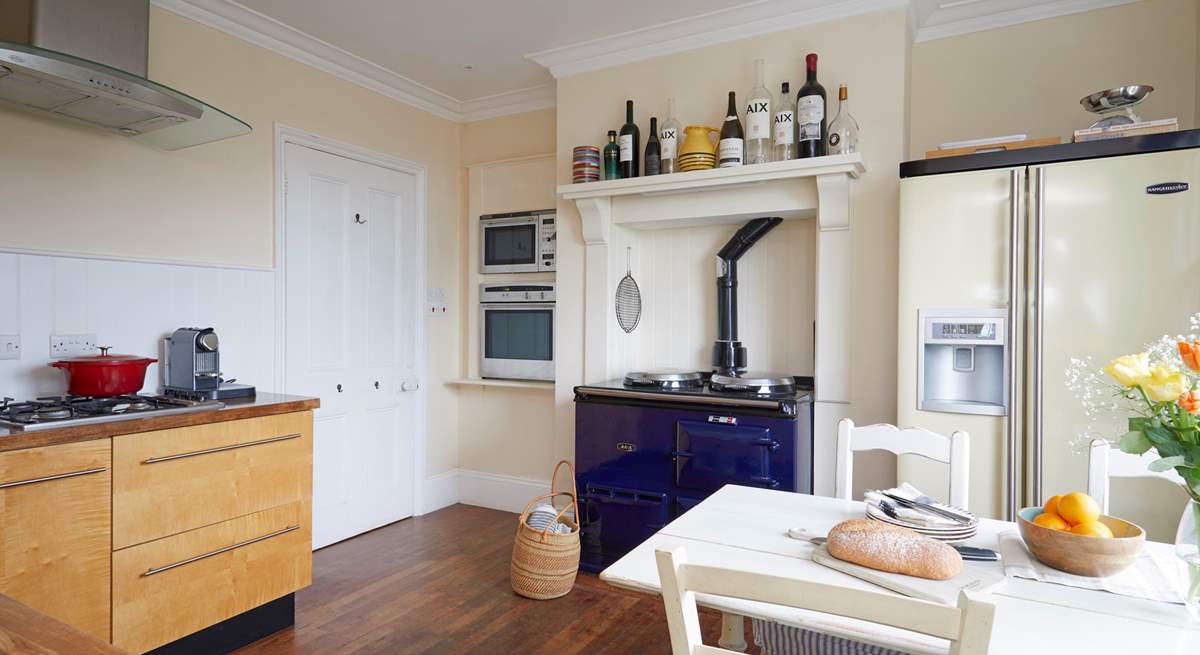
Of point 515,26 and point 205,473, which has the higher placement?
point 515,26

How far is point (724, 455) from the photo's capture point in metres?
2.86

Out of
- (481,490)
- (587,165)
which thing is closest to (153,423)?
(587,165)

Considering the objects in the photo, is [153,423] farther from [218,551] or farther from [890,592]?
[890,592]

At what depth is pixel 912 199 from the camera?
8.36ft

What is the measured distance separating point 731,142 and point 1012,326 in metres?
1.36

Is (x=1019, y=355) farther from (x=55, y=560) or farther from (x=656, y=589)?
(x=55, y=560)

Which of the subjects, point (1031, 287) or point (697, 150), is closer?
point (1031, 287)

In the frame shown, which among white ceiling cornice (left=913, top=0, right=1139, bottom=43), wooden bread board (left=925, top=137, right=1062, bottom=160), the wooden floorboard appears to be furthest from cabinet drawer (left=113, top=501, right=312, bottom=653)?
white ceiling cornice (left=913, top=0, right=1139, bottom=43)

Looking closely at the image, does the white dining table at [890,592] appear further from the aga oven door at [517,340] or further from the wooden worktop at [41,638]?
the aga oven door at [517,340]

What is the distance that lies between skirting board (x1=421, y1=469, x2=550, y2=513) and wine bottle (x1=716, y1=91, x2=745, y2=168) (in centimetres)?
213

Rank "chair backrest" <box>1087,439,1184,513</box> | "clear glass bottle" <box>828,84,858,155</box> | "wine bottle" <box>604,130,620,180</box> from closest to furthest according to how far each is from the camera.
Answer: "chair backrest" <box>1087,439,1184,513</box>, "clear glass bottle" <box>828,84,858,155</box>, "wine bottle" <box>604,130,620,180</box>

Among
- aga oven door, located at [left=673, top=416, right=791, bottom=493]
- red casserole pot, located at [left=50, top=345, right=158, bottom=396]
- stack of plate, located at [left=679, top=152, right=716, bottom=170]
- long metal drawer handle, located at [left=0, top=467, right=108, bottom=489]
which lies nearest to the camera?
long metal drawer handle, located at [left=0, top=467, right=108, bottom=489]

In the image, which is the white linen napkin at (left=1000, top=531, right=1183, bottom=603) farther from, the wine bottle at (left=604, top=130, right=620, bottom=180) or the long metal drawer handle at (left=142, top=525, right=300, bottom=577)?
the wine bottle at (left=604, top=130, right=620, bottom=180)

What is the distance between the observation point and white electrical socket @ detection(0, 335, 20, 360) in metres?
2.36
